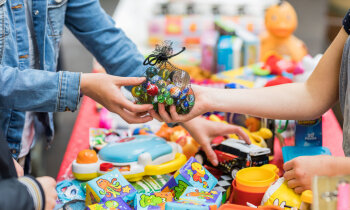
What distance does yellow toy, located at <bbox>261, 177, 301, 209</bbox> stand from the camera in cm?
97

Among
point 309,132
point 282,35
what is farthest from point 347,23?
point 282,35

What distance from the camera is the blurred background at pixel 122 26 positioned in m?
3.10

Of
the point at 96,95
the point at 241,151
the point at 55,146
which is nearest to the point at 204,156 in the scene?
the point at 241,151

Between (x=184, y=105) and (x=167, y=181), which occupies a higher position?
(x=184, y=105)

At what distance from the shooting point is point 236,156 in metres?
1.21

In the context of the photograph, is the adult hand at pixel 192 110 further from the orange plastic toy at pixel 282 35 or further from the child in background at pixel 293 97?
the orange plastic toy at pixel 282 35

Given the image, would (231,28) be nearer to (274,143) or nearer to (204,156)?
(274,143)

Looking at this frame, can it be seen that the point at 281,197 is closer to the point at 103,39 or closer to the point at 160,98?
the point at 160,98

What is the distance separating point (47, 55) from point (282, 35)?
4.96ft

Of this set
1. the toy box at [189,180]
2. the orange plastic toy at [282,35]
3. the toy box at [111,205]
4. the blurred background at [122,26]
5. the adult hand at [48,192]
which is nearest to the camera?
the adult hand at [48,192]

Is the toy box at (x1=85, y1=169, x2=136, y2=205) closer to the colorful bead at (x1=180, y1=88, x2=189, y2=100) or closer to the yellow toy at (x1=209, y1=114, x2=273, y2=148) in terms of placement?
the colorful bead at (x1=180, y1=88, x2=189, y2=100)

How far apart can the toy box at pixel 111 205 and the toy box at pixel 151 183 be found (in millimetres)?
151

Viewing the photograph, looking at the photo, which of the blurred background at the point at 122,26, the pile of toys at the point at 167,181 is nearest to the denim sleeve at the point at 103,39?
the pile of toys at the point at 167,181

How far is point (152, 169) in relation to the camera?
3.84 ft
